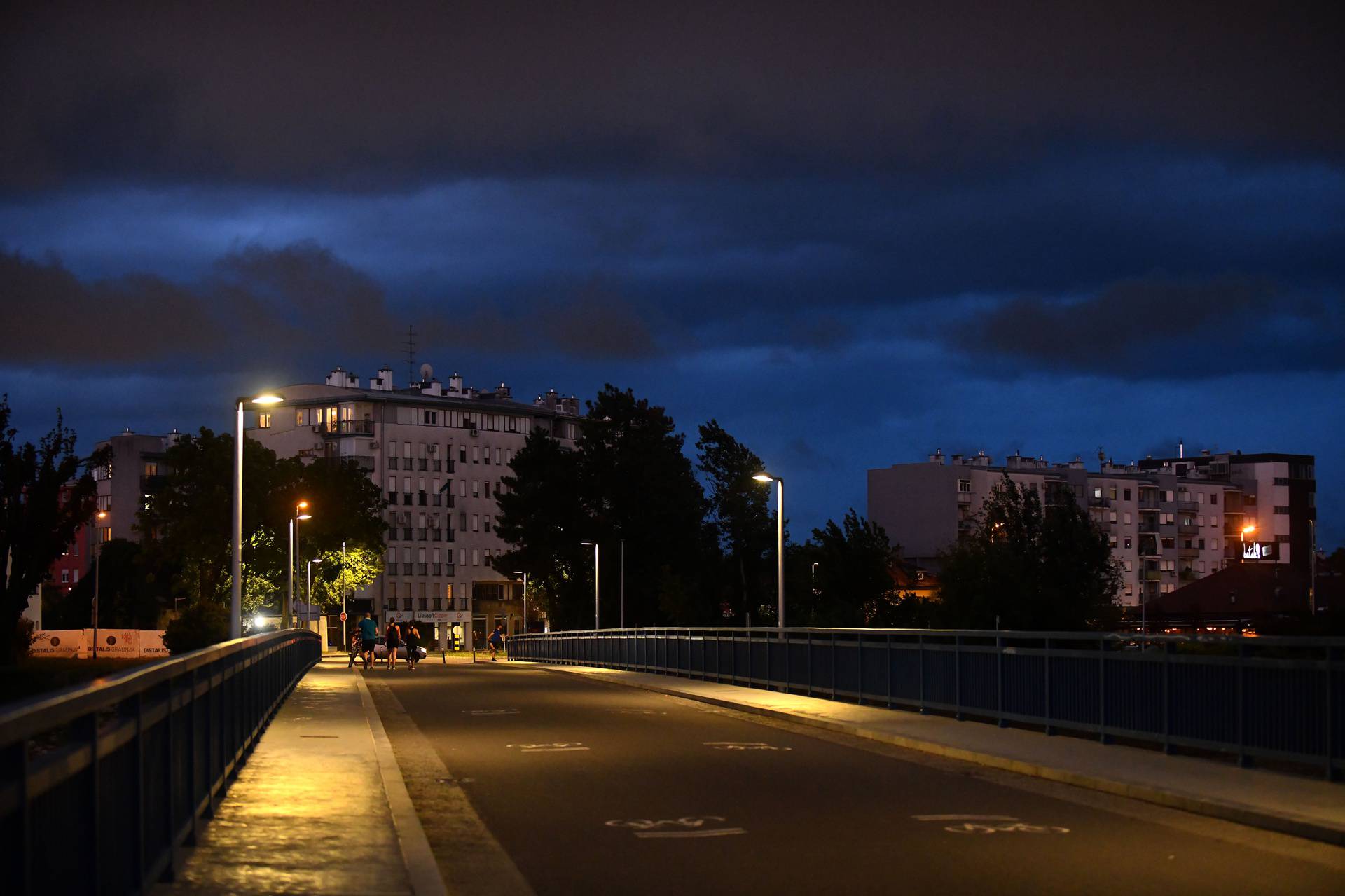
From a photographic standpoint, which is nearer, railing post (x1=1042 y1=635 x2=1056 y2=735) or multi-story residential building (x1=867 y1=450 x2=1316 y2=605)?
railing post (x1=1042 y1=635 x2=1056 y2=735)

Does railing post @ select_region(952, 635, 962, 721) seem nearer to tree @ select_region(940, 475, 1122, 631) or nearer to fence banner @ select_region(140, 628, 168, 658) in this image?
tree @ select_region(940, 475, 1122, 631)

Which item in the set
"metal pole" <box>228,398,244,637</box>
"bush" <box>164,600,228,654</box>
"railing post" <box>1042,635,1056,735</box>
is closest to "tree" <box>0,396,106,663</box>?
"bush" <box>164,600,228,654</box>

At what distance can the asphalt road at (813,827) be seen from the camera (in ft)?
33.9

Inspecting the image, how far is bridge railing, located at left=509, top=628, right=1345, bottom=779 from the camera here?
15148 mm

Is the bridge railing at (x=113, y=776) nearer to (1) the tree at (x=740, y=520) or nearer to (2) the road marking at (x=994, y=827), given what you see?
(2) the road marking at (x=994, y=827)

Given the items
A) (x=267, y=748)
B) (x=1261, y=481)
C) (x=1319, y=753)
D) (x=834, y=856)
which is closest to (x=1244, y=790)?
(x=1319, y=753)

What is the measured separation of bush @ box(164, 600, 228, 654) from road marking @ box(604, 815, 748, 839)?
160 feet

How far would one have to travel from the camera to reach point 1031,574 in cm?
7306

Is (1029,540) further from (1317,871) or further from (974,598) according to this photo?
(1317,871)

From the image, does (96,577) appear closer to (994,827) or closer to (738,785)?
(738,785)

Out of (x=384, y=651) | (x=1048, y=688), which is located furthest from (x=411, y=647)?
(x=1048, y=688)

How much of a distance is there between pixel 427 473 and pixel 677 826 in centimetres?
14813

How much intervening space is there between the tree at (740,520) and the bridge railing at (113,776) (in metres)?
92.6

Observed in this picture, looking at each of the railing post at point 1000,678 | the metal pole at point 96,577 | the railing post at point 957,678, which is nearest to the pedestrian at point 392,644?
the railing post at point 957,678
